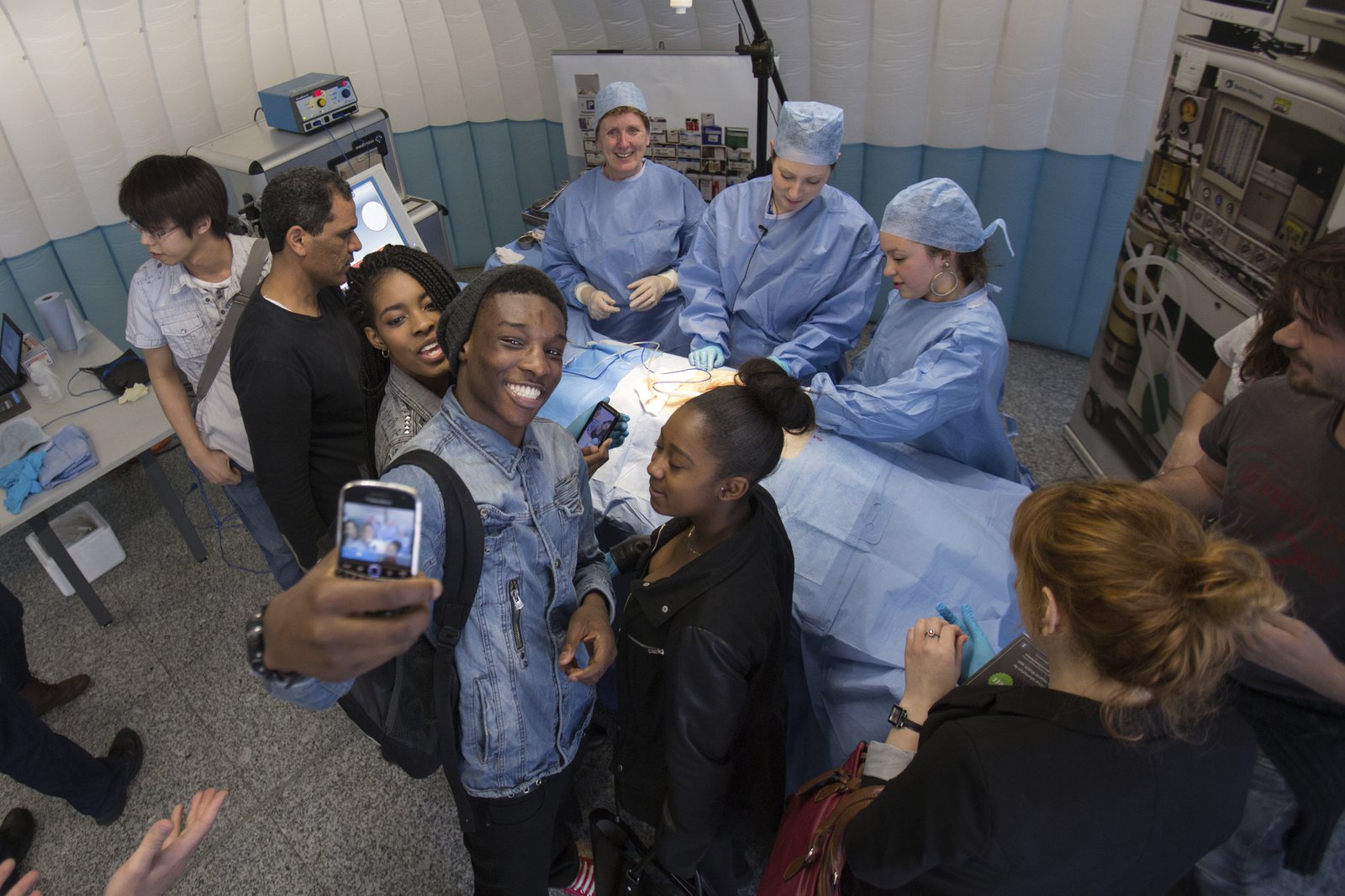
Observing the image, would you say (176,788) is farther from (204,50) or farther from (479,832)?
(204,50)

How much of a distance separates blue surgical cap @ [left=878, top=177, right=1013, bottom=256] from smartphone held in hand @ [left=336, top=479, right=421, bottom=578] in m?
1.80

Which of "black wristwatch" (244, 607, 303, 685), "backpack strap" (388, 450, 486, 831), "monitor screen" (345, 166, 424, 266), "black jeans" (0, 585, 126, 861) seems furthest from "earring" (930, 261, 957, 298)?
"black jeans" (0, 585, 126, 861)

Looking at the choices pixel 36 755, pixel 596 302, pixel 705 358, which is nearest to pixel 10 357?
pixel 36 755

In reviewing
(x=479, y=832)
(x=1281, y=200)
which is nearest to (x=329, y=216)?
(x=479, y=832)

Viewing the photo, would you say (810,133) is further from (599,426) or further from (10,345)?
(10,345)

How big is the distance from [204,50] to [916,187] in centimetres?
380

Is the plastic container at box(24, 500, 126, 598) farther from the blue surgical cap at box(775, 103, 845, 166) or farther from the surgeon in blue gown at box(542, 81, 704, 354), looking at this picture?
the blue surgical cap at box(775, 103, 845, 166)

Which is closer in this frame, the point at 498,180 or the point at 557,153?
the point at 557,153

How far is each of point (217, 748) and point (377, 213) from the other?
2.17 m

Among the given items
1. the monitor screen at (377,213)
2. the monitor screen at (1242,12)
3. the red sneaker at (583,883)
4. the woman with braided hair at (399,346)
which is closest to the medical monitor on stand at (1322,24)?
the monitor screen at (1242,12)

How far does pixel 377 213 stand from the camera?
3355mm

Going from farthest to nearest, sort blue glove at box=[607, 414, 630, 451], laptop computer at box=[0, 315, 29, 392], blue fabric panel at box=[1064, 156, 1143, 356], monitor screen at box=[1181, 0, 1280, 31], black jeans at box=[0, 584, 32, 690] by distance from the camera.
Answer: blue fabric panel at box=[1064, 156, 1143, 356] < laptop computer at box=[0, 315, 29, 392] < black jeans at box=[0, 584, 32, 690] < blue glove at box=[607, 414, 630, 451] < monitor screen at box=[1181, 0, 1280, 31]

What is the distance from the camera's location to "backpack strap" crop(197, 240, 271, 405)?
2223 millimetres

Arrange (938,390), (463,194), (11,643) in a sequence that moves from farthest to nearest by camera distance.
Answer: (463,194)
(11,643)
(938,390)
